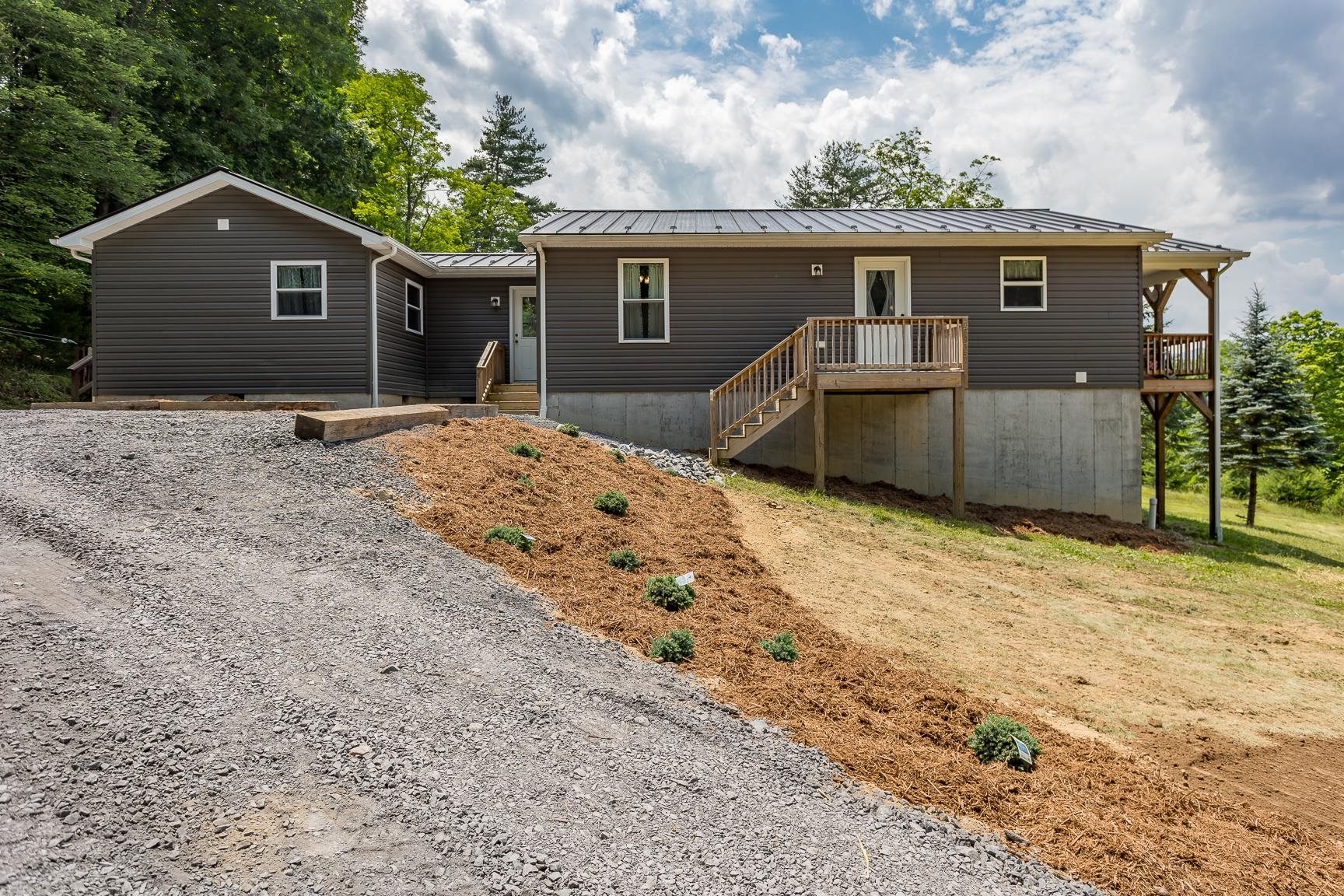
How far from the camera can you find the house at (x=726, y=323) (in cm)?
1278

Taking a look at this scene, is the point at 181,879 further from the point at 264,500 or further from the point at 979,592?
the point at 979,592

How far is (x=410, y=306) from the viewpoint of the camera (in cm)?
1495

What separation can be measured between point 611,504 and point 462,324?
9.76 metres

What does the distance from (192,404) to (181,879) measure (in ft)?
36.4

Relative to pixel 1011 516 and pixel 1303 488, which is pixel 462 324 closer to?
pixel 1011 516

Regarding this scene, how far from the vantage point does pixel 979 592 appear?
7465mm

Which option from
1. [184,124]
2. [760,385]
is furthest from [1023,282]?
[184,124]

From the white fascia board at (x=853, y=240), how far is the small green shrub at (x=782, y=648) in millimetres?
9145

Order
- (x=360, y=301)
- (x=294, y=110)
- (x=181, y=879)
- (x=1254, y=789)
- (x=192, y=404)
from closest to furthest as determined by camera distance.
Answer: (x=181, y=879), (x=1254, y=789), (x=192, y=404), (x=360, y=301), (x=294, y=110)

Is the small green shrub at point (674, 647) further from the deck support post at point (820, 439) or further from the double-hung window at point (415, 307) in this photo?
the double-hung window at point (415, 307)

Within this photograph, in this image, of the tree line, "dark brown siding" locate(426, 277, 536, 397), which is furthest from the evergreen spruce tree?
"dark brown siding" locate(426, 277, 536, 397)

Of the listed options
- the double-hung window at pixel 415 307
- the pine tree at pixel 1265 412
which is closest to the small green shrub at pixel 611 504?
the double-hung window at pixel 415 307

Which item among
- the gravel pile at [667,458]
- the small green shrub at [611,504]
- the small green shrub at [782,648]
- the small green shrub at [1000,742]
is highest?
the gravel pile at [667,458]

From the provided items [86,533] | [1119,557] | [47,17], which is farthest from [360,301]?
[1119,557]
